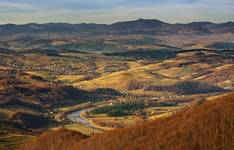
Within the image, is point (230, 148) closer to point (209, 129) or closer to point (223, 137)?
point (223, 137)

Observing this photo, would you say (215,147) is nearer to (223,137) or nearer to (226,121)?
(223,137)

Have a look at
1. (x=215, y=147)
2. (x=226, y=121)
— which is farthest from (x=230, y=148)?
(x=226, y=121)

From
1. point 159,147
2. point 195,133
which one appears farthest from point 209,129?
point 159,147

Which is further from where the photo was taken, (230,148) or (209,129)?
(209,129)

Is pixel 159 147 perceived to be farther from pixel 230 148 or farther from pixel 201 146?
pixel 230 148

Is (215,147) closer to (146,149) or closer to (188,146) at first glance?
(188,146)

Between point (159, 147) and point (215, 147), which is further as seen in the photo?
point (159, 147)
